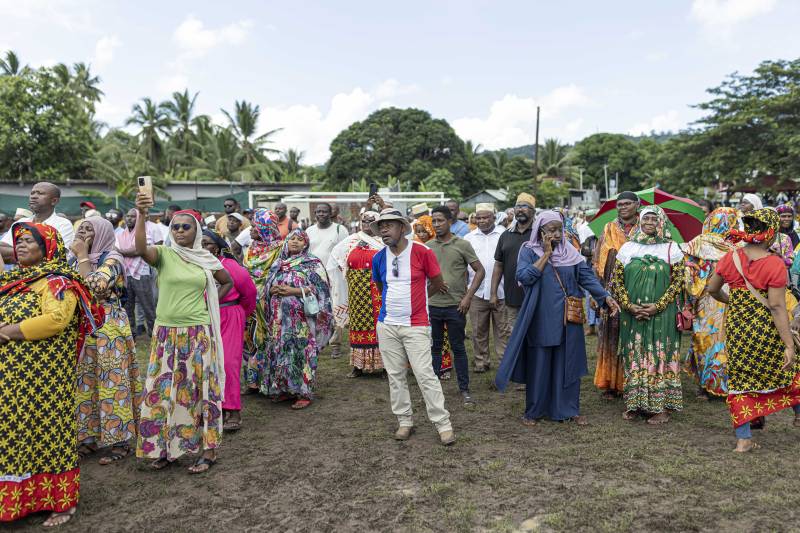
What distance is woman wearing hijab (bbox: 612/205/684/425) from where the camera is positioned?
5574 millimetres

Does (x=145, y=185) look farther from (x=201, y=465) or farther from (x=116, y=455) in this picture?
(x=116, y=455)

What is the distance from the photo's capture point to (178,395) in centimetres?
460

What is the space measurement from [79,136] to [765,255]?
31428 millimetres

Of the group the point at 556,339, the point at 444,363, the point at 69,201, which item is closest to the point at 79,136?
the point at 69,201

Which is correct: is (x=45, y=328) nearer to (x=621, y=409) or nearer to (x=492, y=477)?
(x=492, y=477)

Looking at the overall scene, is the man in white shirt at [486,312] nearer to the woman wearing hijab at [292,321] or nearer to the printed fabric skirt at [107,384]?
Result: the woman wearing hijab at [292,321]

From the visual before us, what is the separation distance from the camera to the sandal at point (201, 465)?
4.66 metres

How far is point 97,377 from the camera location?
4.91 metres

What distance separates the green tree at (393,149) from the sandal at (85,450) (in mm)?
42927

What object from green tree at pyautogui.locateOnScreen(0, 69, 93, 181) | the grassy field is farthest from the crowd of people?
green tree at pyautogui.locateOnScreen(0, 69, 93, 181)

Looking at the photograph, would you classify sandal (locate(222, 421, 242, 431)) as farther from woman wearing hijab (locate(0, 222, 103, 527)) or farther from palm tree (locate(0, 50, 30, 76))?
palm tree (locate(0, 50, 30, 76))

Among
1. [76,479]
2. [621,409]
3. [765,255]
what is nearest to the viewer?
[76,479]

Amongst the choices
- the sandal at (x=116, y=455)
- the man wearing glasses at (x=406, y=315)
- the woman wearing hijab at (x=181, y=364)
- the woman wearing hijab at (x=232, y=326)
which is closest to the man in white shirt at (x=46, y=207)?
the woman wearing hijab at (x=232, y=326)

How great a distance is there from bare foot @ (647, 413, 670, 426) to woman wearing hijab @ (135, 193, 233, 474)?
12.3ft
